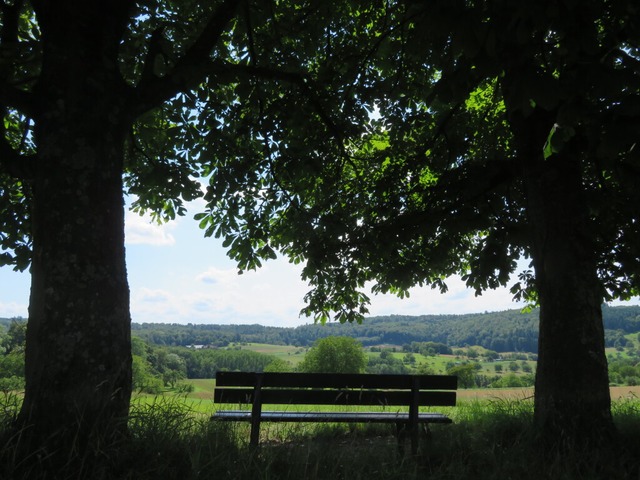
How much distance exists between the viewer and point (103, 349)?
3.66 meters

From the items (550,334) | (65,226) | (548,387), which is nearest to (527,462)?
(548,387)

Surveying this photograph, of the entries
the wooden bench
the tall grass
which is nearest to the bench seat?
the wooden bench

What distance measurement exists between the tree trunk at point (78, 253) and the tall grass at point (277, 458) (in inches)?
9.2

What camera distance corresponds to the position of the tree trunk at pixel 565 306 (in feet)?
15.8

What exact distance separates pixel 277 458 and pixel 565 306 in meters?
3.36

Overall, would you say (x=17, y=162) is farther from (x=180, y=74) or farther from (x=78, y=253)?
(x=180, y=74)

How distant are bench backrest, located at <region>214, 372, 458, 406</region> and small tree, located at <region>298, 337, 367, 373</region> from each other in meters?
33.0

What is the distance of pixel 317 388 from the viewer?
5789 millimetres

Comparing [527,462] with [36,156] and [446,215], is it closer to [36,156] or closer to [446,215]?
[446,215]

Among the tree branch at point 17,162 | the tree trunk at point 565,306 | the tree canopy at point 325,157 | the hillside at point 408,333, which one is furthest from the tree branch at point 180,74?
the hillside at point 408,333

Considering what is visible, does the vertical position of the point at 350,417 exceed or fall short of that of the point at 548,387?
it falls short

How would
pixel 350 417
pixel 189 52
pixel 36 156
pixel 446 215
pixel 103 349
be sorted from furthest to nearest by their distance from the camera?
1. pixel 446 215
2. pixel 350 417
3. pixel 189 52
4. pixel 36 156
5. pixel 103 349

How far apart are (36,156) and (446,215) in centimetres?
542

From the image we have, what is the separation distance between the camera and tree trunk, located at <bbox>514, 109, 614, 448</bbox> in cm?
482
